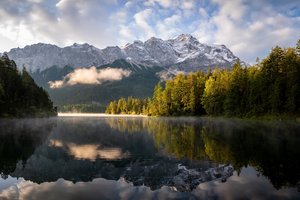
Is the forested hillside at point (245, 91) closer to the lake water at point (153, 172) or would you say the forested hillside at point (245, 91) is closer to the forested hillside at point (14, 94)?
the lake water at point (153, 172)

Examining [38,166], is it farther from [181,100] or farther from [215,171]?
[181,100]

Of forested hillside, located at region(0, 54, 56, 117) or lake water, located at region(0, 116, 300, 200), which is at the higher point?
forested hillside, located at region(0, 54, 56, 117)

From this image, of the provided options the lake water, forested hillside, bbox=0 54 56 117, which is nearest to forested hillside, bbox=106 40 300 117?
the lake water

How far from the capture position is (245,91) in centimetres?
9294

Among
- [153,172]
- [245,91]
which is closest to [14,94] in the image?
[245,91]

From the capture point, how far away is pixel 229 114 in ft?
322

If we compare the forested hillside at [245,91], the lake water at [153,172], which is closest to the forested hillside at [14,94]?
the forested hillside at [245,91]

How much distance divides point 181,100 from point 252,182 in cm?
10635

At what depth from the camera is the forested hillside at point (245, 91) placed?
76.1 metres

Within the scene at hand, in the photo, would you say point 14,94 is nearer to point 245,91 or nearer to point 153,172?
point 245,91

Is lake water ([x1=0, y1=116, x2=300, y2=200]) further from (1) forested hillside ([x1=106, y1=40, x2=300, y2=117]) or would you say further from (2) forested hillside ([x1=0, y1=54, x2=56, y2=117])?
(2) forested hillside ([x1=0, y1=54, x2=56, y2=117])

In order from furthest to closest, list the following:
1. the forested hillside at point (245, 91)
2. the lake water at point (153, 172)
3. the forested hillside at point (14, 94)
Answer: the forested hillside at point (14, 94) < the forested hillside at point (245, 91) < the lake water at point (153, 172)

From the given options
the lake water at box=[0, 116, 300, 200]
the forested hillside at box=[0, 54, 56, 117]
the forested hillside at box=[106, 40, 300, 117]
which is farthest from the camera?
the forested hillside at box=[0, 54, 56, 117]

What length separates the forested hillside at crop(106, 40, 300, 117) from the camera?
76.1m
